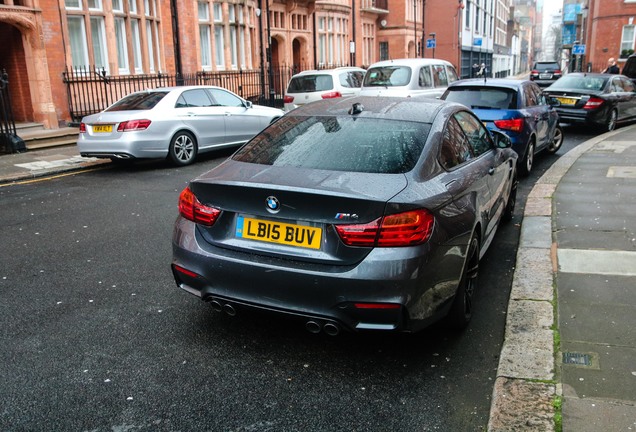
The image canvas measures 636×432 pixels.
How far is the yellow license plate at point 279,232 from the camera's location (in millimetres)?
3375

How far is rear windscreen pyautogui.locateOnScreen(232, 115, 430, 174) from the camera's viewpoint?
3.83 metres

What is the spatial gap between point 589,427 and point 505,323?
137 centimetres

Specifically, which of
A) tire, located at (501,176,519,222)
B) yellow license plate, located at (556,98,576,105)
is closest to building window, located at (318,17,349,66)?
yellow license plate, located at (556,98,576,105)

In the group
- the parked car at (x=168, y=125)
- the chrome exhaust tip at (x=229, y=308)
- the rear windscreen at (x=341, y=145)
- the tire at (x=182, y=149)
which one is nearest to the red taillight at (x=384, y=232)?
the rear windscreen at (x=341, y=145)

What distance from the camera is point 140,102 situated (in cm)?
1138

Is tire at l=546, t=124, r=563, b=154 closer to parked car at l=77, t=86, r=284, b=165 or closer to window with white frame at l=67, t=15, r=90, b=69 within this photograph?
parked car at l=77, t=86, r=284, b=165

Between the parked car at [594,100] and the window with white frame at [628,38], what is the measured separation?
27.0 metres

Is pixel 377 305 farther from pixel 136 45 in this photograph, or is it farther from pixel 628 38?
pixel 628 38

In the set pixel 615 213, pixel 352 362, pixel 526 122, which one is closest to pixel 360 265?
pixel 352 362

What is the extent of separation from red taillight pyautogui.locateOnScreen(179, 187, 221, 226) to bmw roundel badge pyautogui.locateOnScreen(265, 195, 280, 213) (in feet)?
1.27

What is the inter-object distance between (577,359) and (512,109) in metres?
6.87

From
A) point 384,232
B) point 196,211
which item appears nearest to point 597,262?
point 384,232

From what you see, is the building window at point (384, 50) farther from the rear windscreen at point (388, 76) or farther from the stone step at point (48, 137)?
the stone step at point (48, 137)

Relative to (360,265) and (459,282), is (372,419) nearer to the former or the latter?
(360,265)
